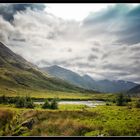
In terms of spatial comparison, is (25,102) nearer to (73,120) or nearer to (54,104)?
(54,104)

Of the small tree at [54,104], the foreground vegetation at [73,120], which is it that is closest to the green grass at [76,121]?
the foreground vegetation at [73,120]

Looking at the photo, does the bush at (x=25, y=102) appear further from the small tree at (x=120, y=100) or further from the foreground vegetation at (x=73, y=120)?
the small tree at (x=120, y=100)

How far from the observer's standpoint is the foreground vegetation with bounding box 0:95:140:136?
6359 mm

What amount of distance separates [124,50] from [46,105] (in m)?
2.26

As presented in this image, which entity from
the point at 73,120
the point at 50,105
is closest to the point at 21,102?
the point at 50,105

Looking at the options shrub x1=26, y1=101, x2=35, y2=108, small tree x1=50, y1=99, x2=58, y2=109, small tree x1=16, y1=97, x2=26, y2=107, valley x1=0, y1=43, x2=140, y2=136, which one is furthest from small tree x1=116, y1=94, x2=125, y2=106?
small tree x1=16, y1=97, x2=26, y2=107

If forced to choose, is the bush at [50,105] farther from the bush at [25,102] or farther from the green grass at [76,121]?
the bush at [25,102]

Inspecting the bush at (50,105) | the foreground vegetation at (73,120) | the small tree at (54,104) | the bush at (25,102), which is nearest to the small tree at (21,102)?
the bush at (25,102)

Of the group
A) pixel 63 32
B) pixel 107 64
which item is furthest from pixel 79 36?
pixel 107 64

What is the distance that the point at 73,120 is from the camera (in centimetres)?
680

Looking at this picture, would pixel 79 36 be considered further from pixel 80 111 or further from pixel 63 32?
pixel 80 111

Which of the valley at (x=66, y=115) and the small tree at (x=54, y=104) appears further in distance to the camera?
the small tree at (x=54, y=104)

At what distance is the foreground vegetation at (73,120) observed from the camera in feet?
20.9

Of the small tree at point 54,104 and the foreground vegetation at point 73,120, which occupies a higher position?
the small tree at point 54,104
